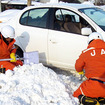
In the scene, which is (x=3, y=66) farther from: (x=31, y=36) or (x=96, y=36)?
(x=96, y=36)

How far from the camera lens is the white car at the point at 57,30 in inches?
170

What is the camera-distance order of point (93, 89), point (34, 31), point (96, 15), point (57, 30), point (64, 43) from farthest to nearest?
1. point (34, 31)
2. point (96, 15)
3. point (57, 30)
4. point (64, 43)
5. point (93, 89)

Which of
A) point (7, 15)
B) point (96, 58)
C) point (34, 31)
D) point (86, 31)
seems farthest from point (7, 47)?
point (7, 15)

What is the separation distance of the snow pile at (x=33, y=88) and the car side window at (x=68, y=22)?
1221 mm

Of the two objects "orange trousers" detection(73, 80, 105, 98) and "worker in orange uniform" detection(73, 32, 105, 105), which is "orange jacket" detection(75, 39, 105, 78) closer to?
"worker in orange uniform" detection(73, 32, 105, 105)

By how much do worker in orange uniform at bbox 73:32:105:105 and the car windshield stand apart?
103 centimetres

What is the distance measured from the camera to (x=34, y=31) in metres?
4.77

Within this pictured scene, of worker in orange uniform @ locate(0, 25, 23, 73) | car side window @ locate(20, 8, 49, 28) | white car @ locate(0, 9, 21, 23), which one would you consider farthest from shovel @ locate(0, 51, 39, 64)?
white car @ locate(0, 9, 21, 23)

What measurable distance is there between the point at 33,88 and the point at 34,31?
1878mm

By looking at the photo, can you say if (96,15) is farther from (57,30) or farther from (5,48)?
(5,48)

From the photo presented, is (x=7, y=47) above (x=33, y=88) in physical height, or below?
above

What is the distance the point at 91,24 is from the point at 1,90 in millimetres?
2319

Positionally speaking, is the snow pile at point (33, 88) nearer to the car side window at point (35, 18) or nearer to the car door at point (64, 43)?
the car door at point (64, 43)

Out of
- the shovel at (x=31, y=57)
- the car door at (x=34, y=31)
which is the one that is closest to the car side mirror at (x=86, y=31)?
the car door at (x=34, y=31)
